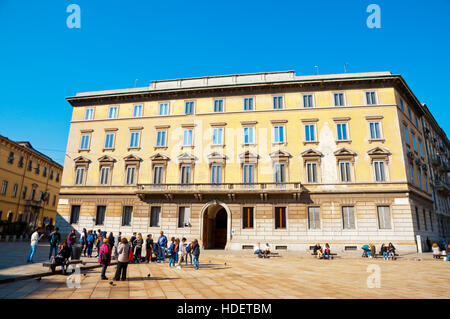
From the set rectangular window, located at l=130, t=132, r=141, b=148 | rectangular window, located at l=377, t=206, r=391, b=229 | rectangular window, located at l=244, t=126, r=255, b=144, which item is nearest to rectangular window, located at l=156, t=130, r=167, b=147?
rectangular window, located at l=130, t=132, r=141, b=148

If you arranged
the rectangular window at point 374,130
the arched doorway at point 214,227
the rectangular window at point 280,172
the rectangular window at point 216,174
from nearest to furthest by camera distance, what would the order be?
the rectangular window at point 374,130 < the rectangular window at point 280,172 < the arched doorway at point 214,227 < the rectangular window at point 216,174

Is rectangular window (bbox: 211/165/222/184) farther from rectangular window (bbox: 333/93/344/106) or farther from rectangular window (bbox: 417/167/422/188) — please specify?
rectangular window (bbox: 417/167/422/188)

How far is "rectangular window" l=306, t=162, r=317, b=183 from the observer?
2803cm

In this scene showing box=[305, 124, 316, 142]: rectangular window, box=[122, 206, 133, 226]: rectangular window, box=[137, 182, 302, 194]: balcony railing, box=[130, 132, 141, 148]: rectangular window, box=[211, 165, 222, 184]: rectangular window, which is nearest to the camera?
box=[137, 182, 302, 194]: balcony railing

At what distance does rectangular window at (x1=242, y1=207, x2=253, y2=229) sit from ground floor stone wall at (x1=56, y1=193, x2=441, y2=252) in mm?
376

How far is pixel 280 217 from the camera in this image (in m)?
27.8

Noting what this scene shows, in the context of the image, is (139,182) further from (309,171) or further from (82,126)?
(309,171)

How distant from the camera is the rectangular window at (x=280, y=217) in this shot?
2767cm

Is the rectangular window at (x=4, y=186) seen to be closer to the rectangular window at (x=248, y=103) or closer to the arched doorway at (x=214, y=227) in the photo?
the arched doorway at (x=214, y=227)

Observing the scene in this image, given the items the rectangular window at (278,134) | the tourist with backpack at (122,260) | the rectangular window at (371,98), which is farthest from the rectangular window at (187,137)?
the tourist with backpack at (122,260)

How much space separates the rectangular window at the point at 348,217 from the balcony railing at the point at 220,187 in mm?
4893

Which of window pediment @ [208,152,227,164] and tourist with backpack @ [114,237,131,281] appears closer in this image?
tourist with backpack @ [114,237,131,281]

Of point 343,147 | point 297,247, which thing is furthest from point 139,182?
point 343,147

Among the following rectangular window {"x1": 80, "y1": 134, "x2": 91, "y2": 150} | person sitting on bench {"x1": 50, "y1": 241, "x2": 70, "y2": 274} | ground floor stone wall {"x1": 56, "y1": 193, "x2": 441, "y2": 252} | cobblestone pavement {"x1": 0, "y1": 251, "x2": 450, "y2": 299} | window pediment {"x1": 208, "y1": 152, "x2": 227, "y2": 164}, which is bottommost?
cobblestone pavement {"x1": 0, "y1": 251, "x2": 450, "y2": 299}
